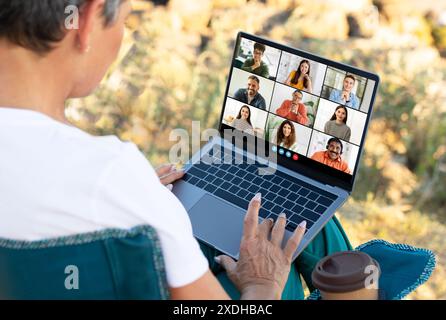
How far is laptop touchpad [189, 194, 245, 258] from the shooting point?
1.57 m

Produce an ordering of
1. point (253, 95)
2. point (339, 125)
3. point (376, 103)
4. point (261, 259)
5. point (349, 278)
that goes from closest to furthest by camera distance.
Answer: point (349, 278), point (261, 259), point (339, 125), point (253, 95), point (376, 103)

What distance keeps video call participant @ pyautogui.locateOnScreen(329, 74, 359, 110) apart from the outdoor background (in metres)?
1.10

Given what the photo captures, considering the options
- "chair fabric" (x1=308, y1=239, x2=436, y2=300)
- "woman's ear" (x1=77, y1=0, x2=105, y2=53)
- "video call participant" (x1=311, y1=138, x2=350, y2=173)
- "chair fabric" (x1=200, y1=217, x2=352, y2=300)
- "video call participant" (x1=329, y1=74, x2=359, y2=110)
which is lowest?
"chair fabric" (x1=200, y1=217, x2=352, y2=300)

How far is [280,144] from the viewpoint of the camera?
178cm

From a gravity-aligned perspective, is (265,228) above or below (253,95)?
below

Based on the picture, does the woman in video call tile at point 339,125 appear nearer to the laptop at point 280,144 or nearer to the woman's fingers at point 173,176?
the laptop at point 280,144

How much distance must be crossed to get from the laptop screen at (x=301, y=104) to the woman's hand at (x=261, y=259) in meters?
0.27

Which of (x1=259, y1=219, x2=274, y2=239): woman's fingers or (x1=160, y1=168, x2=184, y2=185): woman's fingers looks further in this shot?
(x1=160, y1=168, x2=184, y2=185): woman's fingers

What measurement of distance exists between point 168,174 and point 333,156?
0.42 metres

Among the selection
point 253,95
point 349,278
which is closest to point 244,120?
point 253,95

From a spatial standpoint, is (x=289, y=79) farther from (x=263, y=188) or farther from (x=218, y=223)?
(x=218, y=223)

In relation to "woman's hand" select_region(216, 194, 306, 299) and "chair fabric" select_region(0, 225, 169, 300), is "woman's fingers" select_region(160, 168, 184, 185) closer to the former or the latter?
"woman's hand" select_region(216, 194, 306, 299)

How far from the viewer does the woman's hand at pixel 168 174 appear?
176cm

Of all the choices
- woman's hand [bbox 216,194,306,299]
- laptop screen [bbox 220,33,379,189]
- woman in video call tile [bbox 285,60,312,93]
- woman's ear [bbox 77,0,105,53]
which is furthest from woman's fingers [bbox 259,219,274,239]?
woman's ear [bbox 77,0,105,53]
